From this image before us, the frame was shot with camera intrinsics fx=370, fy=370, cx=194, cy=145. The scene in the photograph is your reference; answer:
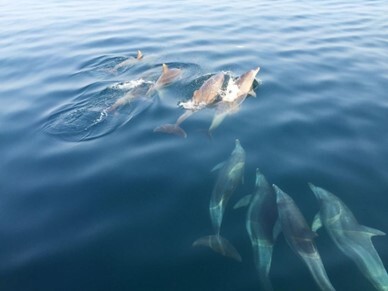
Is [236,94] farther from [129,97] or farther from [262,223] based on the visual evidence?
[262,223]

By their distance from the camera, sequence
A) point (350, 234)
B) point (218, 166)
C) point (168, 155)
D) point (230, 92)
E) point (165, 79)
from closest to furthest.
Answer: point (350, 234) → point (218, 166) → point (168, 155) → point (230, 92) → point (165, 79)

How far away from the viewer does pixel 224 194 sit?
9.30m

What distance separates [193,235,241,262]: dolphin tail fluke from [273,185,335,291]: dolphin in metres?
1.27

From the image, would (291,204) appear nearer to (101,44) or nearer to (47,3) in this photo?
(101,44)

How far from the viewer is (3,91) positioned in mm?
15828

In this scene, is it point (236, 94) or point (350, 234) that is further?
point (236, 94)

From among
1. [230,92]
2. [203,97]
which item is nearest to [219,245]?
[203,97]

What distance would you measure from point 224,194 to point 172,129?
352 cm

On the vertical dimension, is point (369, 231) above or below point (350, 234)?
above

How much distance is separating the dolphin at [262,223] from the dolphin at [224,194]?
433 millimetres

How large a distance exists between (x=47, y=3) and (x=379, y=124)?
3373cm

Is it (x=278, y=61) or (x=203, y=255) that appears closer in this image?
(x=203, y=255)

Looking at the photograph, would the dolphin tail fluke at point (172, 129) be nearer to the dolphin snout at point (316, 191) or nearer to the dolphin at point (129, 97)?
the dolphin at point (129, 97)

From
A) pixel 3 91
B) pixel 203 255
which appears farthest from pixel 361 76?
pixel 3 91
